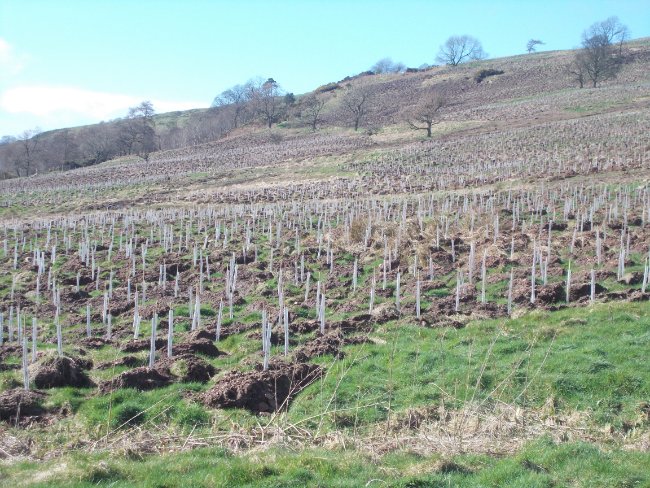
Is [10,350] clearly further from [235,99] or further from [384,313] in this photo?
[235,99]

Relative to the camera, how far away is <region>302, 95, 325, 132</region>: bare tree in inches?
3681

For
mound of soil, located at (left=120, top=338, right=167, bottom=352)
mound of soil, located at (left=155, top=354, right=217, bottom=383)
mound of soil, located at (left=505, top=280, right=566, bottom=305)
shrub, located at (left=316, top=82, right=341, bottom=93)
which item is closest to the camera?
mound of soil, located at (left=155, top=354, right=217, bottom=383)

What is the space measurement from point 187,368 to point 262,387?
1808 mm

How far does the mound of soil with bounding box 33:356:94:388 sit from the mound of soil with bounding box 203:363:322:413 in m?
2.65

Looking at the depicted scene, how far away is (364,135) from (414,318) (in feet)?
207

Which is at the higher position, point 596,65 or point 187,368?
point 596,65

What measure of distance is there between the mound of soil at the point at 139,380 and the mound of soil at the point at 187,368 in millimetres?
256

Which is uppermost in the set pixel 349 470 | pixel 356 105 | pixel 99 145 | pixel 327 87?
pixel 327 87

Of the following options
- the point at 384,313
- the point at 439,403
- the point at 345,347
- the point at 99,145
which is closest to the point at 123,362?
the point at 345,347

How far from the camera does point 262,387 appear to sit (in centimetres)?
1054

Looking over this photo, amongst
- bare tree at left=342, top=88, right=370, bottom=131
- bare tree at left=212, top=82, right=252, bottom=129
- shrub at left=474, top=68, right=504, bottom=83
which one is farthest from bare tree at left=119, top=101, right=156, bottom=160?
shrub at left=474, top=68, right=504, bottom=83

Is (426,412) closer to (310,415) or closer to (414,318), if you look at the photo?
(310,415)

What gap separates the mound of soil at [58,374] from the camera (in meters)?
11.0

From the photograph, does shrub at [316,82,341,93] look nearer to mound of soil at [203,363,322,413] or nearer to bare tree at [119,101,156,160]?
bare tree at [119,101,156,160]
